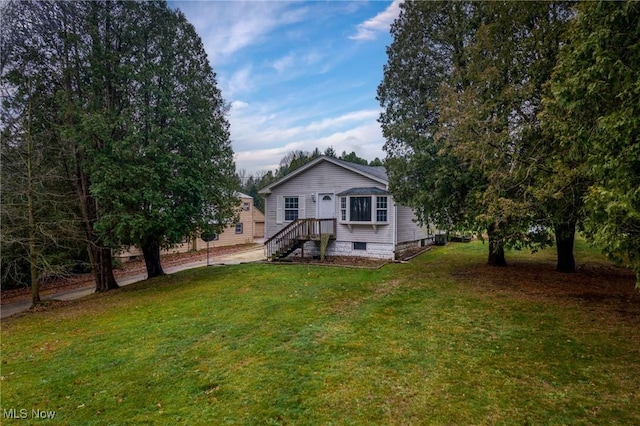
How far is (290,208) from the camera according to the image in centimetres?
1775

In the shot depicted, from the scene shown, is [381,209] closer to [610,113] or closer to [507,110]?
[507,110]

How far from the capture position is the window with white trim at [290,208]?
57.8 feet

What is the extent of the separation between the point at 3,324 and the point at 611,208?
44.6ft

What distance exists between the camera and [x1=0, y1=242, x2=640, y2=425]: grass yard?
12.7 feet

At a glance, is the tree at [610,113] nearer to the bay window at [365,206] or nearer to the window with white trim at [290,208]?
the bay window at [365,206]

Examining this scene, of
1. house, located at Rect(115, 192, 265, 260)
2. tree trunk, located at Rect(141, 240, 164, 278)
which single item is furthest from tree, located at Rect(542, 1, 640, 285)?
house, located at Rect(115, 192, 265, 260)

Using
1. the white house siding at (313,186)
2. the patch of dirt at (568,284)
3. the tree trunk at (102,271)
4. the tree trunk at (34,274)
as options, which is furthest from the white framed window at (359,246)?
the tree trunk at (34,274)

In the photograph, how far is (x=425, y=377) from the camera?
177 inches

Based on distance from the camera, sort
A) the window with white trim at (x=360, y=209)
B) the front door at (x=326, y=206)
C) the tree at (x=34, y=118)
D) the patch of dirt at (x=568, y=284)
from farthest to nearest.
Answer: the front door at (x=326, y=206) < the window with white trim at (x=360, y=209) < the tree at (x=34, y=118) < the patch of dirt at (x=568, y=284)

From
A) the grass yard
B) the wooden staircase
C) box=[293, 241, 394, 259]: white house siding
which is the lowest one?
the grass yard

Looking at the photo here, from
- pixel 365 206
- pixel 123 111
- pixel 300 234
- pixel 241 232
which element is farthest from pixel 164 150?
pixel 241 232

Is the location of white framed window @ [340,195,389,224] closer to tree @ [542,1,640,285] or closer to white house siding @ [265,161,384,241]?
white house siding @ [265,161,384,241]

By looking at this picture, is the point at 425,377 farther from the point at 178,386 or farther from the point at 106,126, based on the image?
the point at 106,126

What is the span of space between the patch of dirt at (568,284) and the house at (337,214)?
14.0ft
